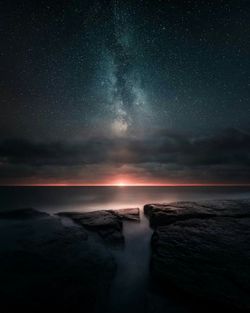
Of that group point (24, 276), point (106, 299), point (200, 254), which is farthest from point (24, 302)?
point (200, 254)

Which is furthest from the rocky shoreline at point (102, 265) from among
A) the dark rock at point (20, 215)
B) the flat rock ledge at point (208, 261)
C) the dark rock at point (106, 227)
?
the dark rock at point (20, 215)

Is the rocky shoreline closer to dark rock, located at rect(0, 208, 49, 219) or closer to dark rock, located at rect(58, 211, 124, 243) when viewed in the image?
dark rock, located at rect(58, 211, 124, 243)

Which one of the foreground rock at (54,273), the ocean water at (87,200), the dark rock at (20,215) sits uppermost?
the dark rock at (20,215)

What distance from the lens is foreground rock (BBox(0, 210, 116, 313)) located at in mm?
5633

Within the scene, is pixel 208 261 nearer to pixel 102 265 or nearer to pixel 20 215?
pixel 102 265

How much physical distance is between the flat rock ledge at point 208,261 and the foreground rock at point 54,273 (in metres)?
2.72

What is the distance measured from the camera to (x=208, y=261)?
7.63 m

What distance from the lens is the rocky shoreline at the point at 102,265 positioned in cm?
574

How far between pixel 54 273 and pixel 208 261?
22.5ft

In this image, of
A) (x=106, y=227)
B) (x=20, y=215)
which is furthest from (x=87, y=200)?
(x=106, y=227)

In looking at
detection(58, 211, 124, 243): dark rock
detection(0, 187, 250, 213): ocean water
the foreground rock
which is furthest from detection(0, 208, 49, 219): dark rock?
detection(0, 187, 250, 213): ocean water

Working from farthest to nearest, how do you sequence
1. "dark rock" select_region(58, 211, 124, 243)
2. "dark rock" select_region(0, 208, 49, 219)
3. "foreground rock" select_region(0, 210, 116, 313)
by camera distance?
"dark rock" select_region(0, 208, 49, 219)
"dark rock" select_region(58, 211, 124, 243)
"foreground rock" select_region(0, 210, 116, 313)

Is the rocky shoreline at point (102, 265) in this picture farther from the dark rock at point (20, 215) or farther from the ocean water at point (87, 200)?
the ocean water at point (87, 200)

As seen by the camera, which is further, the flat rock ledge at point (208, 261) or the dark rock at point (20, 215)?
the dark rock at point (20, 215)
